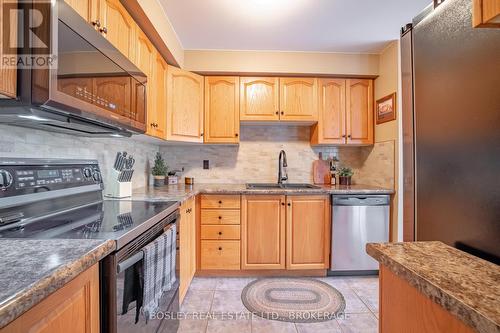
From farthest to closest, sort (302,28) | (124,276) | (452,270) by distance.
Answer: (302,28)
(124,276)
(452,270)

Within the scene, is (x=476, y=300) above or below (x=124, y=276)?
above

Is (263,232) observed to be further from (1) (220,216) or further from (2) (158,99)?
(2) (158,99)

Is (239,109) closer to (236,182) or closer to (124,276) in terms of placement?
(236,182)

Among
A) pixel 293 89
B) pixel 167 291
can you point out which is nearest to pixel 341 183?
pixel 293 89

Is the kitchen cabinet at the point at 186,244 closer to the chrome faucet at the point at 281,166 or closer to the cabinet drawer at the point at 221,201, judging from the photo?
the cabinet drawer at the point at 221,201

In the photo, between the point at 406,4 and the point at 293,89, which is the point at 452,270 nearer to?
the point at 406,4

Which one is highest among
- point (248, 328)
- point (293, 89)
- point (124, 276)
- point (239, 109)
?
point (293, 89)

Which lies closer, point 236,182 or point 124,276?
point 124,276

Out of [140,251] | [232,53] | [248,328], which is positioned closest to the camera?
[140,251]

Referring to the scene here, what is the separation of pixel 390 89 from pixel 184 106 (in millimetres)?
2063

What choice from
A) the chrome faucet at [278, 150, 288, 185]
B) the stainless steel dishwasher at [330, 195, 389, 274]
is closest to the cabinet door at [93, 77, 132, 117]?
the chrome faucet at [278, 150, 288, 185]

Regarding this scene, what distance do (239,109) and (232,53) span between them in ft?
1.92

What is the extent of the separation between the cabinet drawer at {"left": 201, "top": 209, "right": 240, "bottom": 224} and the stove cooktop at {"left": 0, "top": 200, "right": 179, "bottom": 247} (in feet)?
3.10

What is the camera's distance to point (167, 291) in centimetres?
129
